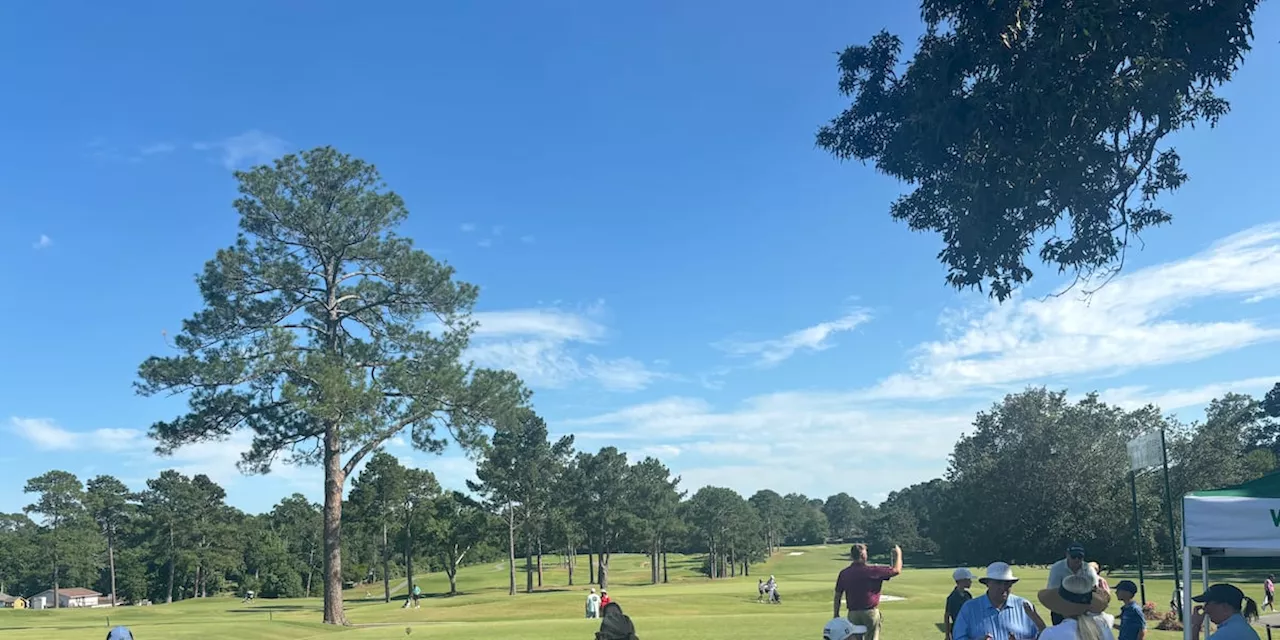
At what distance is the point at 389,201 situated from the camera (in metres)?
35.7

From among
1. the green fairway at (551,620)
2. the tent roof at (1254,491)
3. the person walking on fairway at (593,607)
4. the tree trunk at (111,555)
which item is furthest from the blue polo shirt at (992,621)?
the tree trunk at (111,555)

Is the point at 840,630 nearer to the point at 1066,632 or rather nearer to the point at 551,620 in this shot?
the point at 1066,632

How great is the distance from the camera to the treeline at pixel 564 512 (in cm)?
6625

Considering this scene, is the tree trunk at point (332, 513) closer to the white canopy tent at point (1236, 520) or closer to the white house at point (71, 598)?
the white canopy tent at point (1236, 520)

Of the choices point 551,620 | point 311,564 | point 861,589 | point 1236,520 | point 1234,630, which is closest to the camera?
point 1234,630

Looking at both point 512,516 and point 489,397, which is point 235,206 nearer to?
point 489,397

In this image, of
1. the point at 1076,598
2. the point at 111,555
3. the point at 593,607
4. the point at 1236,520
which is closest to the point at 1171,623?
the point at 1236,520

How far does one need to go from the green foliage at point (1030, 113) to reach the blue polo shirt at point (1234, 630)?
241 inches

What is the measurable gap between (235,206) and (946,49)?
29.6 metres

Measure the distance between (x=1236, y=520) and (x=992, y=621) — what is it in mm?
2640

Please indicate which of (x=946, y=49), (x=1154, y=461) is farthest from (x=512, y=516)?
(x=946, y=49)

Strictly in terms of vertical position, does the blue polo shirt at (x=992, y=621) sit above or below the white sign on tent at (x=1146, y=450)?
below

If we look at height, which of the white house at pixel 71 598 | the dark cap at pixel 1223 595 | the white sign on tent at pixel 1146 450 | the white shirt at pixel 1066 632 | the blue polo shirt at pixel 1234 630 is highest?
the white sign on tent at pixel 1146 450

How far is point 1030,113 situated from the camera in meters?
10.9
